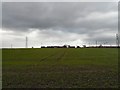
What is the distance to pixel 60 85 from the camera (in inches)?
655

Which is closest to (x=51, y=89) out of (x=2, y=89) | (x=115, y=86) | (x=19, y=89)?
(x=19, y=89)

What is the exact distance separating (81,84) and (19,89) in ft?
13.8

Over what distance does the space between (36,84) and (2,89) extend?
8.59 ft

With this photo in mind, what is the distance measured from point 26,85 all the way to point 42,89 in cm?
172

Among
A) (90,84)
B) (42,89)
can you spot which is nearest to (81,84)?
(90,84)

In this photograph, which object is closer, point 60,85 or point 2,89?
point 2,89

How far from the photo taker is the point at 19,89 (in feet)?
50.6

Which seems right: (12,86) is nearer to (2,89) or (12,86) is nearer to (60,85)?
(2,89)

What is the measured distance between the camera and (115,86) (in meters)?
16.0

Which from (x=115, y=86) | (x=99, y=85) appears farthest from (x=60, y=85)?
(x=115, y=86)

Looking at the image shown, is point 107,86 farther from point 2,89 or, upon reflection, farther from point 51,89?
point 2,89

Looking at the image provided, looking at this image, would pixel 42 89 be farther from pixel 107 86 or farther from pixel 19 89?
pixel 107 86

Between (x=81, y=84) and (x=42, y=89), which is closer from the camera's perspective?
(x=42, y=89)

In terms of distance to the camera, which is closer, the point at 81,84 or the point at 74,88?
the point at 74,88
